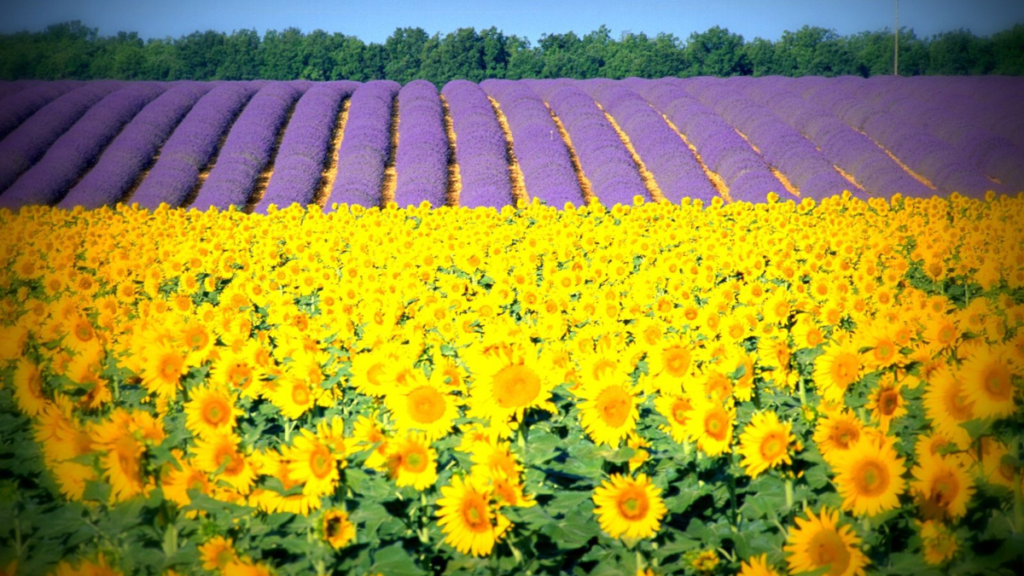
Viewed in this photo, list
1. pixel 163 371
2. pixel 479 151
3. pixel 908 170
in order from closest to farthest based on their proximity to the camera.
Answer: pixel 163 371, pixel 908 170, pixel 479 151

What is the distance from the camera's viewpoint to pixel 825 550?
2.41 meters

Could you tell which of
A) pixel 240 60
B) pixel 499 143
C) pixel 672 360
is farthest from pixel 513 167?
pixel 240 60

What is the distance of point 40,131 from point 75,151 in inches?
103

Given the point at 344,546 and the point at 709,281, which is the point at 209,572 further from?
the point at 709,281

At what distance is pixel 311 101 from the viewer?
30188 mm

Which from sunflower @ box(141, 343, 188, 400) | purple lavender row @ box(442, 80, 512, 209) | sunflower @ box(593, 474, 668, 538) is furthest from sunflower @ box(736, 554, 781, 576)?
purple lavender row @ box(442, 80, 512, 209)

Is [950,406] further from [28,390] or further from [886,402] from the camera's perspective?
[28,390]

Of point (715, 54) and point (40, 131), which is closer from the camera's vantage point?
point (40, 131)

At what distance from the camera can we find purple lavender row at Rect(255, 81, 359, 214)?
21.2 meters

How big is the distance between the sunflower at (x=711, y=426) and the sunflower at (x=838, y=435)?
1.18 ft

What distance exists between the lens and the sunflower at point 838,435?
260 cm

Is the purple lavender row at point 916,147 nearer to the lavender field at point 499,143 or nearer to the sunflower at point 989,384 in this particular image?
the lavender field at point 499,143

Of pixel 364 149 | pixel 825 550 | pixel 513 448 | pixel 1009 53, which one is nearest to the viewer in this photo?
pixel 825 550

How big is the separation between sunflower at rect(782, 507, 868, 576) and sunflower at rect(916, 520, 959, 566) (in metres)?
0.21
